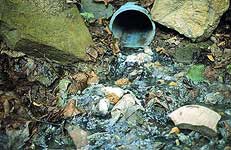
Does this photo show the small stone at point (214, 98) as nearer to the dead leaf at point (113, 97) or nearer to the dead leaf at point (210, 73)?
the dead leaf at point (210, 73)

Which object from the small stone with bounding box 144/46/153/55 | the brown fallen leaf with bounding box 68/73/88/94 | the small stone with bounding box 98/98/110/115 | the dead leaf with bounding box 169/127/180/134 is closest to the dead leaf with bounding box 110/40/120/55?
the small stone with bounding box 144/46/153/55

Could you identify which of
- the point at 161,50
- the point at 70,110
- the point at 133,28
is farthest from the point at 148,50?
the point at 70,110

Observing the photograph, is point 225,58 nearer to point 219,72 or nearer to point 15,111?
point 219,72

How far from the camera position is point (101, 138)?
11.6 ft

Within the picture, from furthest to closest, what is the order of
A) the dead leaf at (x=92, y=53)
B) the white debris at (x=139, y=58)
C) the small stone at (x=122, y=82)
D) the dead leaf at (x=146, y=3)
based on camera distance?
the dead leaf at (x=146, y=3) → the white debris at (x=139, y=58) → the dead leaf at (x=92, y=53) → the small stone at (x=122, y=82)

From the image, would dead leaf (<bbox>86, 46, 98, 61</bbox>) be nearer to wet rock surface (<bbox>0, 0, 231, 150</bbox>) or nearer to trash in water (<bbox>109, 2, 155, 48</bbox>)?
wet rock surface (<bbox>0, 0, 231, 150</bbox>)

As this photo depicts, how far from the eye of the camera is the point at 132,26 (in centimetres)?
531

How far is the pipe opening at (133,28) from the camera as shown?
5.00m

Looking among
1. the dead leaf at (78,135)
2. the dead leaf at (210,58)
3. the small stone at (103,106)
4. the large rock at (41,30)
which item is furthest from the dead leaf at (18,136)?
the dead leaf at (210,58)

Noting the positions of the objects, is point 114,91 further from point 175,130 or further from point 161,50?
point 161,50

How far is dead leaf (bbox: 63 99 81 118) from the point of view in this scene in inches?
149

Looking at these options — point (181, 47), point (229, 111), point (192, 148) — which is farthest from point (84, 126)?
point (181, 47)

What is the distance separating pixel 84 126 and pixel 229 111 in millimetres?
1386

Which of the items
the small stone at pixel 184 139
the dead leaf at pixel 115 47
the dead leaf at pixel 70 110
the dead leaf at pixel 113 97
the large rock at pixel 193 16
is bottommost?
the small stone at pixel 184 139
